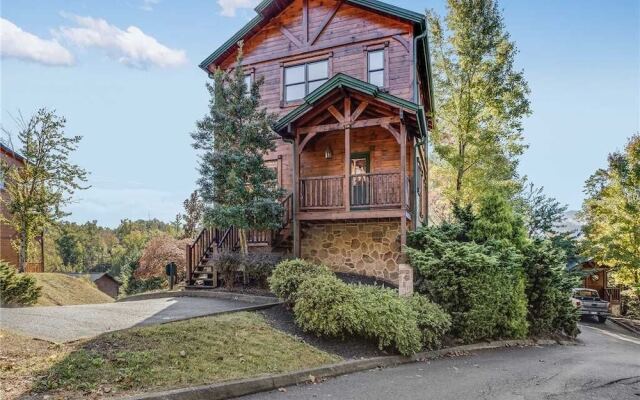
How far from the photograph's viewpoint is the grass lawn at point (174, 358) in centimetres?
482

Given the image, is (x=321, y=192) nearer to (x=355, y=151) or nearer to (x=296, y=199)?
(x=296, y=199)

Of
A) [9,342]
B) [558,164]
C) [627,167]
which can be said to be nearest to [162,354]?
[9,342]

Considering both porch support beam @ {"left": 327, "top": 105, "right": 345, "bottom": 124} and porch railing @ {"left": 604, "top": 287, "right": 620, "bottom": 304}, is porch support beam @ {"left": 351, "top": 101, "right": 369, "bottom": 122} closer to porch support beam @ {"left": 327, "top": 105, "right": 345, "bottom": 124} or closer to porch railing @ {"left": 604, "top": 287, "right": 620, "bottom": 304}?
porch support beam @ {"left": 327, "top": 105, "right": 345, "bottom": 124}

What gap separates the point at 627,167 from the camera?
25.1m

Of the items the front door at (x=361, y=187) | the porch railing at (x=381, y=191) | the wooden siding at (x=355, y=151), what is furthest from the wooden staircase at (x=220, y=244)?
the porch railing at (x=381, y=191)

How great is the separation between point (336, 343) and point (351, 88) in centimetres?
765

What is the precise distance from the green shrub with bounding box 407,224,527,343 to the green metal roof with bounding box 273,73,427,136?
11.9ft

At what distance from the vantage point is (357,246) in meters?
13.7

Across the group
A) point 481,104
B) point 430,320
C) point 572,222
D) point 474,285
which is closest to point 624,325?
point 572,222

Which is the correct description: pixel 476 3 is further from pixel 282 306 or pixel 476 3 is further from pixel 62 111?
pixel 62 111

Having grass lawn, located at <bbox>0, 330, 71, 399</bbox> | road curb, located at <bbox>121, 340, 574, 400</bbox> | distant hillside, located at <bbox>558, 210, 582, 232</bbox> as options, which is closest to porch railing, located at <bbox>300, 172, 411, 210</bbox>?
road curb, located at <bbox>121, 340, 574, 400</bbox>

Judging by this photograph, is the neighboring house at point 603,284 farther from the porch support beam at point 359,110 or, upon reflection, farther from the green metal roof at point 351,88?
the porch support beam at point 359,110

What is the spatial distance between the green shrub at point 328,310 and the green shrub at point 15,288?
798 cm

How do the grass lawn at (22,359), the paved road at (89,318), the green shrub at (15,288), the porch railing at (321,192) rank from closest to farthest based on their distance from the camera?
the grass lawn at (22,359) < the paved road at (89,318) < the green shrub at (15,288) < the porch railing at (321,192)
